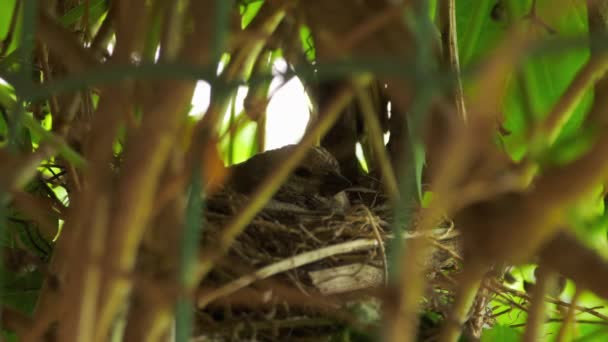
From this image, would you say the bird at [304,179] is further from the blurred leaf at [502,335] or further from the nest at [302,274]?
the blurred leaf at [502,335]

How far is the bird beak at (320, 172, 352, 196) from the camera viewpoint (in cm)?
75

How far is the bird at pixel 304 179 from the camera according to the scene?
719mm

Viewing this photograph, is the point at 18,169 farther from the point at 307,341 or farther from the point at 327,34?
the point at 307,341

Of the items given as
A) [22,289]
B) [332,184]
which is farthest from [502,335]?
[22,289]

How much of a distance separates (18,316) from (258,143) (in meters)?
0.52

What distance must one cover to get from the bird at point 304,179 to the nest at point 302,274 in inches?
2.0

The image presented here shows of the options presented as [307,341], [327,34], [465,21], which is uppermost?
[465,21]

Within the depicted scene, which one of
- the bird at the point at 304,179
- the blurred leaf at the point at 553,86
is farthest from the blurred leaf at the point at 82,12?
the blurred leaf at the point at 553,86

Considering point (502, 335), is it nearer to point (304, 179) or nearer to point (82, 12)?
point (304, 179)

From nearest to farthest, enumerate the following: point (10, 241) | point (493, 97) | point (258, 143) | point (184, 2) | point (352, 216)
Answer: point (493, 97) → point (184, 2) → point (352, 216) → point (10, 241) → point (258, 143)

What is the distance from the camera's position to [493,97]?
254mm

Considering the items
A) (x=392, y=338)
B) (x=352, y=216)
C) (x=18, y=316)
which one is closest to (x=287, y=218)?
(x=352, y=216)

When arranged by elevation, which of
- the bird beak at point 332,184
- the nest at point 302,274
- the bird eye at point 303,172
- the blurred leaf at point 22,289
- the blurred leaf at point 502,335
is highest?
the bird eye at point 303,172

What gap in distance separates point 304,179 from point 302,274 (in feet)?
0.77
